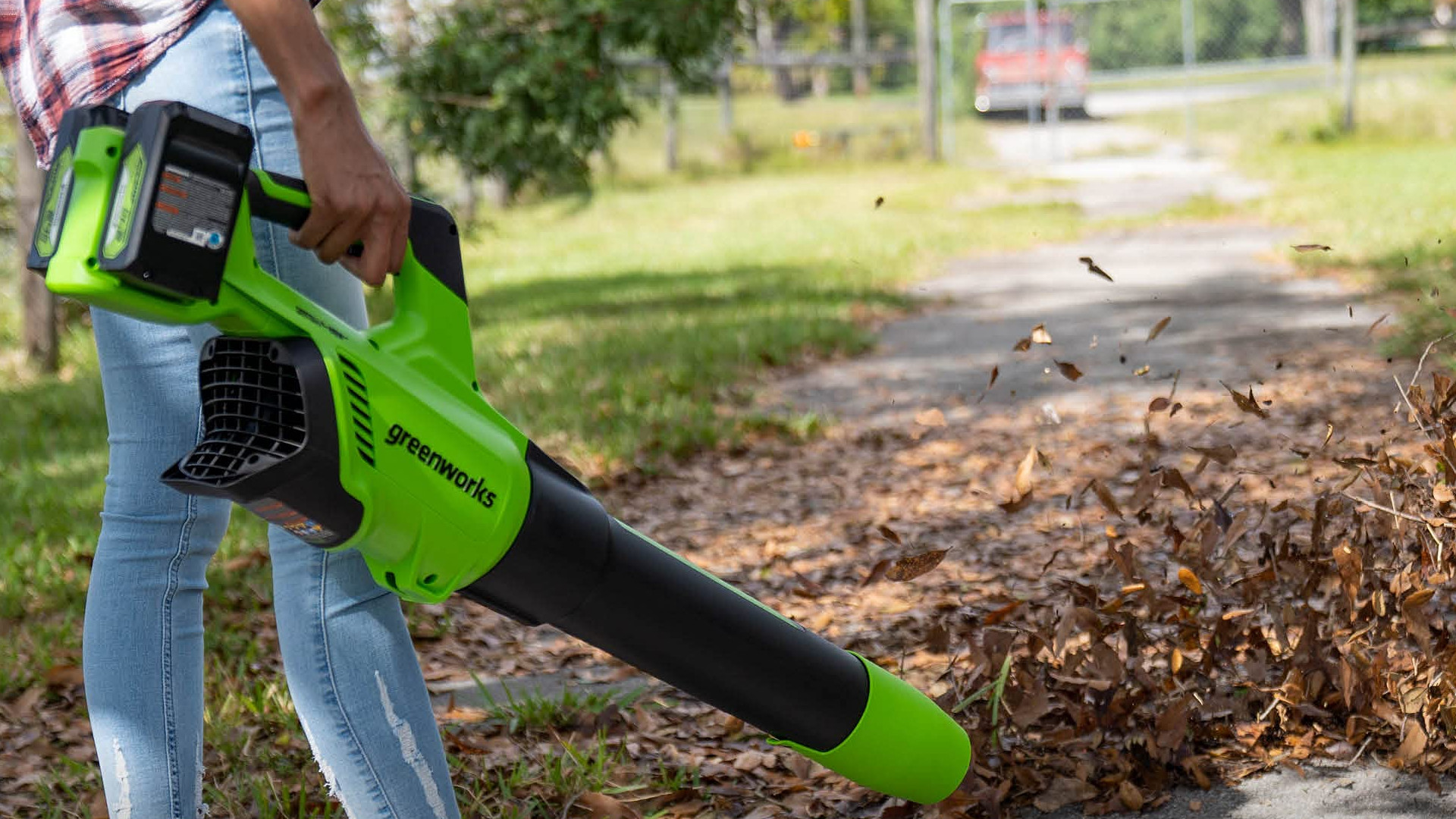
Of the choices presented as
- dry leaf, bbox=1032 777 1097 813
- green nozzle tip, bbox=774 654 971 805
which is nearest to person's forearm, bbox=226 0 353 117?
green nozzle tip, bbox=774 654 971 805

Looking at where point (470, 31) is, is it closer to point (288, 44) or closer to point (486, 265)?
point (486, 265)

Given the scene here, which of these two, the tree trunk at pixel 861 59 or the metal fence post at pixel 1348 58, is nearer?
the metal fence post at pixel 1348 58

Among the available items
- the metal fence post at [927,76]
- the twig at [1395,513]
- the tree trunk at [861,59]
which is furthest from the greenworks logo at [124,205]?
the tree trunk at [861,59]

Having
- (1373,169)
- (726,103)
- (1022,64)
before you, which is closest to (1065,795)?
(1373,169)

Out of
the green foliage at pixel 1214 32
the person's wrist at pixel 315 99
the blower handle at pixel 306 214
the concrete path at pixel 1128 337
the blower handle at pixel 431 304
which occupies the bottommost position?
the concrete path at pixel 1128 337

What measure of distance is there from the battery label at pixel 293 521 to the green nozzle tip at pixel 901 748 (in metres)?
0.73

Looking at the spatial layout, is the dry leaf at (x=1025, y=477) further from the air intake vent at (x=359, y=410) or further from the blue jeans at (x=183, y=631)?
the air intake vent at (x=359, y=410)

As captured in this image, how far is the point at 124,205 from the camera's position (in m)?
1.26

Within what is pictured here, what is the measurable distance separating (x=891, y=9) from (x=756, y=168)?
1673 centimetres

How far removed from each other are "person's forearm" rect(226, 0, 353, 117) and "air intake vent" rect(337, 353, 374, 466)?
267mm

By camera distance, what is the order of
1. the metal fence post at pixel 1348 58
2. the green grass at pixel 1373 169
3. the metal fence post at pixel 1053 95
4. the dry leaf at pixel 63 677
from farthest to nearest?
the metal fence post at pixel 1053 95 → the metal fence post at pixel 1348 58 → the green grass at pixel 1373 169 → the dry leaf at pixel 63 677

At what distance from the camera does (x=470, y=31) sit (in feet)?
25.0

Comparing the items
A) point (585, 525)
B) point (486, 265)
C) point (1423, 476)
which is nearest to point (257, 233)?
point (585, 525)

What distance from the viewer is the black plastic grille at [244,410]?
4.49ft
